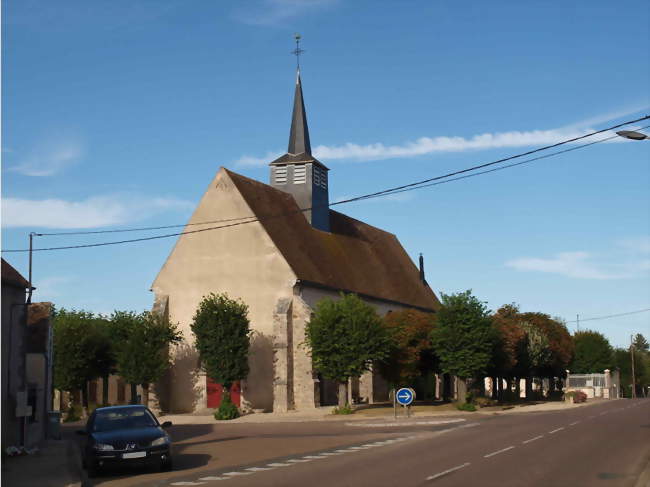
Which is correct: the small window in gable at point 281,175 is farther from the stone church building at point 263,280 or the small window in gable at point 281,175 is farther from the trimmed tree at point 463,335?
the trimmed tree at point 463,335

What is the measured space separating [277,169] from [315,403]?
19049mm

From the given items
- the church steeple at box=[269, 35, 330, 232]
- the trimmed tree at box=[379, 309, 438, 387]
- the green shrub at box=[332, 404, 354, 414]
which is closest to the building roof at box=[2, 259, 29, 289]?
the green shrub at box=[332, 404, 354, 414]

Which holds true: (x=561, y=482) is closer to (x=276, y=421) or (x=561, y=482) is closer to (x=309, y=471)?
(x=309, y=471)

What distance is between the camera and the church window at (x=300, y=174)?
58.4 metres

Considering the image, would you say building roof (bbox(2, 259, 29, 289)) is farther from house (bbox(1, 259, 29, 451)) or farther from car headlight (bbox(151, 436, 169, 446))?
car headlight (bbox(151, 436, 169, 446))

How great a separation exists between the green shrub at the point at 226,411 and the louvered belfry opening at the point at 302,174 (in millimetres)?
16384

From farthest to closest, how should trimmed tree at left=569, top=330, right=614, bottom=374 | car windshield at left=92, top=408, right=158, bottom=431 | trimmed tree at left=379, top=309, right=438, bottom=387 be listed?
trimmed tree at left=569, top=330, right=614, bottom=374 < trimmed tree at left=379, top=309, right=438, bottom=387 < car windshield at left=92, top=408, right=158, bottom=431

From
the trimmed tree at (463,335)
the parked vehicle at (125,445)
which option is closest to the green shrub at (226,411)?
the trimmed tree at (463,335)

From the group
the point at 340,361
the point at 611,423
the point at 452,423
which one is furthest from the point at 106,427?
the point at 340,361

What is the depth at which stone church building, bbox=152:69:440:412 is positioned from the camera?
48250 mm

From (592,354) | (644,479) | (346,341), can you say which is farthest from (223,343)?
(592,354)

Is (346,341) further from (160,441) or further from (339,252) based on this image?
(160,441)

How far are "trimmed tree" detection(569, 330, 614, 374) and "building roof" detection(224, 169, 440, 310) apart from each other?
42.4 m

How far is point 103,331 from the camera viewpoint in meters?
50.9
